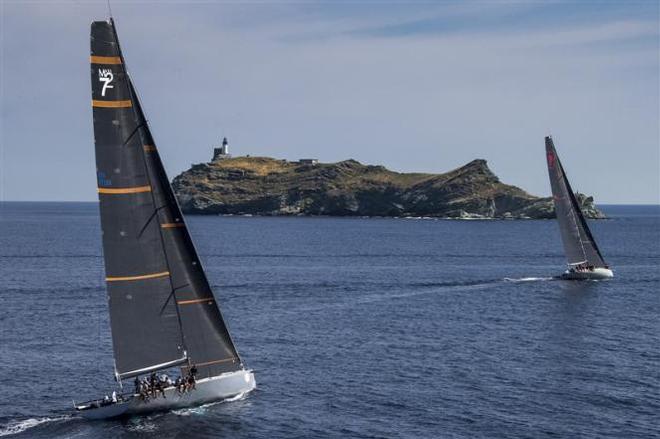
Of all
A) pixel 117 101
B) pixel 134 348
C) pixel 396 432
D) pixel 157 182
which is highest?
pixel 117 101

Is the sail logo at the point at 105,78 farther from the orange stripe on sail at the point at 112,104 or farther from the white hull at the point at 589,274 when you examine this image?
the white hull at the point at 589,274

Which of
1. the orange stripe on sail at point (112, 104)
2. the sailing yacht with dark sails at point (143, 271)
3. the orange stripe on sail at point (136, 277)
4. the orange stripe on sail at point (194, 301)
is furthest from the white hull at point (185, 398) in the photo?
the orange stripe on sail at point (112, 104)

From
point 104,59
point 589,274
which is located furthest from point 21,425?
point 589,274

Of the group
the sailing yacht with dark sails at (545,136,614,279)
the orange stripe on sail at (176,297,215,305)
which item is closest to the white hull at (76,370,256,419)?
the orange stripe on sail at (176,297,215,305)

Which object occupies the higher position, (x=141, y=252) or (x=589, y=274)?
(x=141, y=252)

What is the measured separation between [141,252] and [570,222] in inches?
2833

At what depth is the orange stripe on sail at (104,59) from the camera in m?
40.1

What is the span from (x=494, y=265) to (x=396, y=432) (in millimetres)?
89604

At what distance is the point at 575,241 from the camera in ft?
341

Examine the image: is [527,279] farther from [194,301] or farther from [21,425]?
[21,425]

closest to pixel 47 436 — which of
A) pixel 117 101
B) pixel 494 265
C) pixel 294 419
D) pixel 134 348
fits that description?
pixel 134 348

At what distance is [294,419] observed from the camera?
146 feet

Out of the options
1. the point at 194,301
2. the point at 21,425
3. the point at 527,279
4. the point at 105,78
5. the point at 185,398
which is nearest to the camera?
the point at 105,78

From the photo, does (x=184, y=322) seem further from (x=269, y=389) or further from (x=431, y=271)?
(x=431, y=271)
